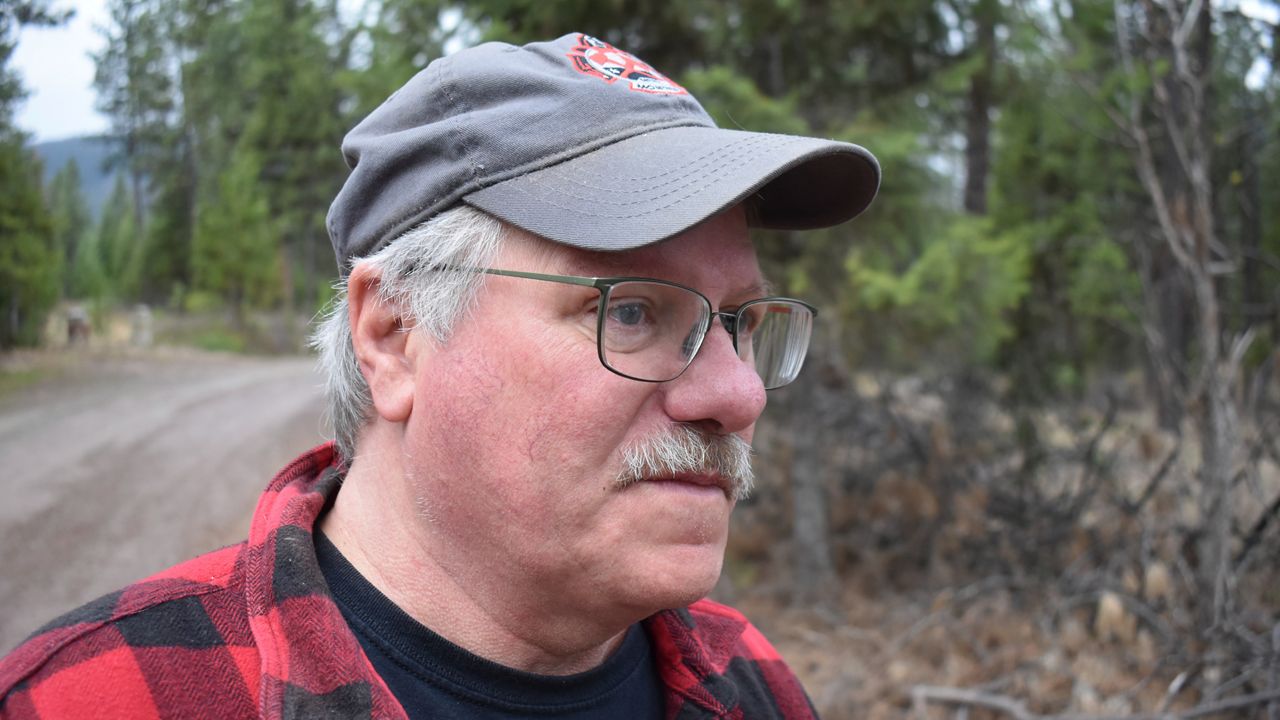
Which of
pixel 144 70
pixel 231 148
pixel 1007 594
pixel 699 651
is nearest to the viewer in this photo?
pixel 699 651

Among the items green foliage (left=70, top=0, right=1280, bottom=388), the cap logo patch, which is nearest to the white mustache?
the cap logo patch

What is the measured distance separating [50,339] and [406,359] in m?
5.84

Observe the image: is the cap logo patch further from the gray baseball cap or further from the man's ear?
the man's ear

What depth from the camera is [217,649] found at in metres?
1.15

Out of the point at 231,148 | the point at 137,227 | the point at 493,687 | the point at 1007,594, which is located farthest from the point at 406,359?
the point at 231,148

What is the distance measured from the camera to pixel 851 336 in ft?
24.0

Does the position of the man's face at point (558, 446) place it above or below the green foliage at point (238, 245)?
above

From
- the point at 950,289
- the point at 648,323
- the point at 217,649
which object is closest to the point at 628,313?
the point at 648,323

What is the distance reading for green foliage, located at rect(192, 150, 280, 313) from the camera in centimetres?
1560

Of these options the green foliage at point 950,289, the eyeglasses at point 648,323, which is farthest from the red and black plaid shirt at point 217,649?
the green foliage at point 950,289

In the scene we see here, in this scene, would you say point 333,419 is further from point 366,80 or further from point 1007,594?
point 1007,594

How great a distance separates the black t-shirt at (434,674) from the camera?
1.26 m

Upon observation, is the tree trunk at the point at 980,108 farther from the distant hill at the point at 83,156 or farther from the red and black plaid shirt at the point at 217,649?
the red and black plaid shirt at the point at 217,649

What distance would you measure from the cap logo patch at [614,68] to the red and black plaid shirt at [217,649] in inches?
31.1
